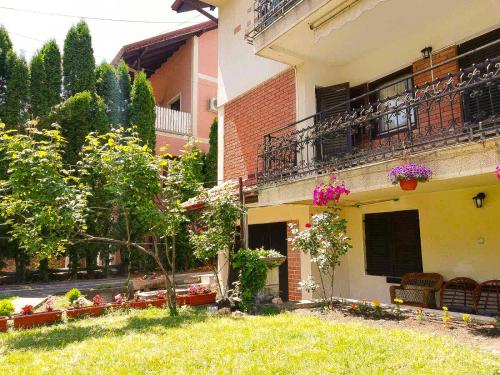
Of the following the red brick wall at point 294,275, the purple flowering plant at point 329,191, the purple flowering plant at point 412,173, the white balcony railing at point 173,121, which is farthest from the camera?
the white balcony railing at point 173,121

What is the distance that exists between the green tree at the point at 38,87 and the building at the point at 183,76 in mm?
4930

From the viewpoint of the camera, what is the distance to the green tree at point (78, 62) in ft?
61.1

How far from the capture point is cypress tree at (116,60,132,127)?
20250mm

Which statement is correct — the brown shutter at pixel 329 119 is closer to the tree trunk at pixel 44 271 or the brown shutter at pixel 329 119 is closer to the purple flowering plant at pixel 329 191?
the purple flowering plant at pixel 329 191

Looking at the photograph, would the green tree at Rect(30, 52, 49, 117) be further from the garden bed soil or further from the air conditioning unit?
the garden bed soil

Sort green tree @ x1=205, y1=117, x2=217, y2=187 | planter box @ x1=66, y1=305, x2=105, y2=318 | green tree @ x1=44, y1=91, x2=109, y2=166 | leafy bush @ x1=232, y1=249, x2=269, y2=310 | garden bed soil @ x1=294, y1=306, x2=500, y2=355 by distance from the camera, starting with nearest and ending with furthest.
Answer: garden bed soil @ x1=294, y1=306, x2=500, y2=355
leafy bush @ x1=232, y1=249, x2=269, y2=310
planter box @ x1=66, y1=305, x2=105, y2=318
green tree @ x1=44, y1=91, x2=109, y2=166
green tree @ x1=205, y1=117, x2=217, y2=187

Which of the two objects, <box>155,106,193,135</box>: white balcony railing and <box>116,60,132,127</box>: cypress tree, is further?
<box>155,106,193,135</box>: white balcony railing

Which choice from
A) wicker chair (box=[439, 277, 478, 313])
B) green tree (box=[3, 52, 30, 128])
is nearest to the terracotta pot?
wicker chair (box=[439, 277, 478, 313])

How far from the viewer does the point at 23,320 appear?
8.01 m

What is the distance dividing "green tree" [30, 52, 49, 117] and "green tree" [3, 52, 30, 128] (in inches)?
9.0

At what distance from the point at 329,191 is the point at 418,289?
3.14 metres

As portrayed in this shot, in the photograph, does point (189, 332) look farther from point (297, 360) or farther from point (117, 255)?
point (117, 255)

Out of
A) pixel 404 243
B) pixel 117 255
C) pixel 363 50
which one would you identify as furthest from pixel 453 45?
pixel 117 255

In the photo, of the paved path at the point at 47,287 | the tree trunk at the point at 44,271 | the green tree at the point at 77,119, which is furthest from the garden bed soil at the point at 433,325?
the tree trunk at the point at 44,271
